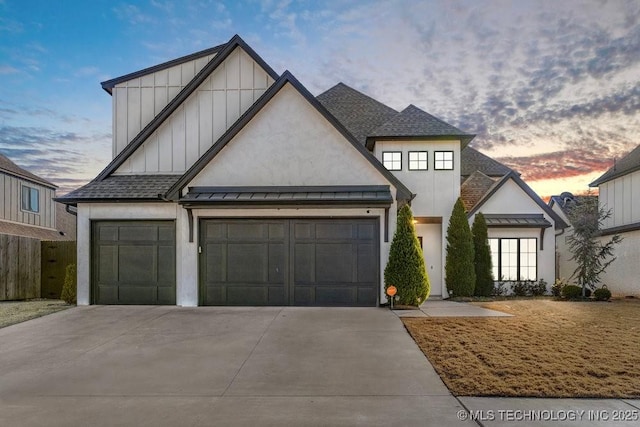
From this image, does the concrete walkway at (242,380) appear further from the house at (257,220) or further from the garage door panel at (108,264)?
the garage door panel at (108,264)

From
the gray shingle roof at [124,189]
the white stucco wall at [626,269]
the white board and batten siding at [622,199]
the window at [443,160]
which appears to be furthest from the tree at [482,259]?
the gray shingle roof at [124,189]

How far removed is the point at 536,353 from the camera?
6621mm

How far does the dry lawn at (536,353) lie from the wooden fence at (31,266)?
1348 centimetres

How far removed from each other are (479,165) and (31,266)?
1995 centimetres

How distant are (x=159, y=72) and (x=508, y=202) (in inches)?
562

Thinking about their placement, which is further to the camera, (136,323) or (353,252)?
(353,252)

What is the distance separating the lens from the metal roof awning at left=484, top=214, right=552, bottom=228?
15.8 metres

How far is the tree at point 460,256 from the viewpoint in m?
14.8

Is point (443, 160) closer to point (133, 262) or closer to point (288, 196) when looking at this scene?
point (288, 196)

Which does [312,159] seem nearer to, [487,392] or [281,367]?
[281,367]

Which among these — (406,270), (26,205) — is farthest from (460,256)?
(26,205)

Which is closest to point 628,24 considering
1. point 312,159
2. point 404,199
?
point 404,199

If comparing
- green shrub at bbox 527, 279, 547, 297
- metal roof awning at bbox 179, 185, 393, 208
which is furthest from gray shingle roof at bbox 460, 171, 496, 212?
metal roof awning at bbox 179, 185, 393, 208

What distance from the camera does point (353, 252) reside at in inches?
454
